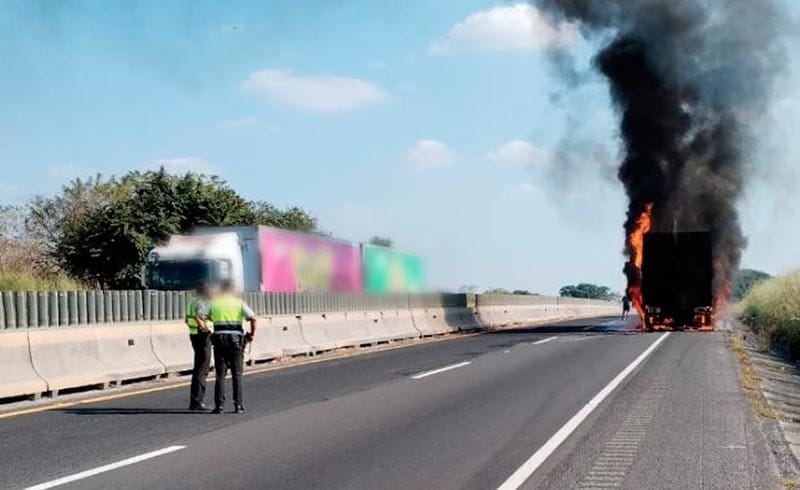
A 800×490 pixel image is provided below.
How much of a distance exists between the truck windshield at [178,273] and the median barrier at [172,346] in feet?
29.5

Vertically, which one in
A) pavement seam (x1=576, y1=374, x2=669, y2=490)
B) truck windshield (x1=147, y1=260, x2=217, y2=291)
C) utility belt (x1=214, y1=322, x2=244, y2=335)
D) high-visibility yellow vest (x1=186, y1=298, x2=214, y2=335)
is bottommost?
pavement seam (x1=576, y1=374, x2=669, y2=490)

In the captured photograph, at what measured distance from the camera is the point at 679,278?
1465 inches

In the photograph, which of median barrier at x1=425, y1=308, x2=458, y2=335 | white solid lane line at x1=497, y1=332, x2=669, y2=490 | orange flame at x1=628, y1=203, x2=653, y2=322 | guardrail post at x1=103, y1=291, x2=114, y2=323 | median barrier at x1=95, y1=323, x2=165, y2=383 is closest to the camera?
white solid lane line at x1=497, y1=332, x2=669, y2=490

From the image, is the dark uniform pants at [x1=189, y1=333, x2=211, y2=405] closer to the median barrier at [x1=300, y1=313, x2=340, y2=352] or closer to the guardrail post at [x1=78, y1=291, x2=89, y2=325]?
the guardrail post at [x1=78, y1=291, x2=89, y2=325]

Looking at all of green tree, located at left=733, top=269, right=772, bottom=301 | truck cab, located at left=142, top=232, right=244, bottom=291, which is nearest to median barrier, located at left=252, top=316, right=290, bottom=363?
truck cab, located at left=142, top=232, right=244, bottom=291

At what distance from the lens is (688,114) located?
158 ft

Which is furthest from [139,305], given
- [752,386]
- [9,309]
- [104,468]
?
[752,386]

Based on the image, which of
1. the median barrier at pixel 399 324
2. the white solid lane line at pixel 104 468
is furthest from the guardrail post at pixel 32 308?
the median barrier at pixel 399 324

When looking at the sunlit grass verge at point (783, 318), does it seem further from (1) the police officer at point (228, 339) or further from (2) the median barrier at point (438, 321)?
(1) the police officer at point (228, 339)

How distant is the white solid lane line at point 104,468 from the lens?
7680 millimetres

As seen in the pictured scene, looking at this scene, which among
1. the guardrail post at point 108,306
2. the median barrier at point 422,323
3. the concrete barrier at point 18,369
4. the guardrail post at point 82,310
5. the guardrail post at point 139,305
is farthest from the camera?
the median barrier at point 422,323

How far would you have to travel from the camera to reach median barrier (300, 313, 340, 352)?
2359 centimetres

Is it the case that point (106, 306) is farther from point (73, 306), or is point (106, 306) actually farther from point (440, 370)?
point (440, 370)

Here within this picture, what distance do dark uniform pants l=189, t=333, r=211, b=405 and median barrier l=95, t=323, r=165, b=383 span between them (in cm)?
334
